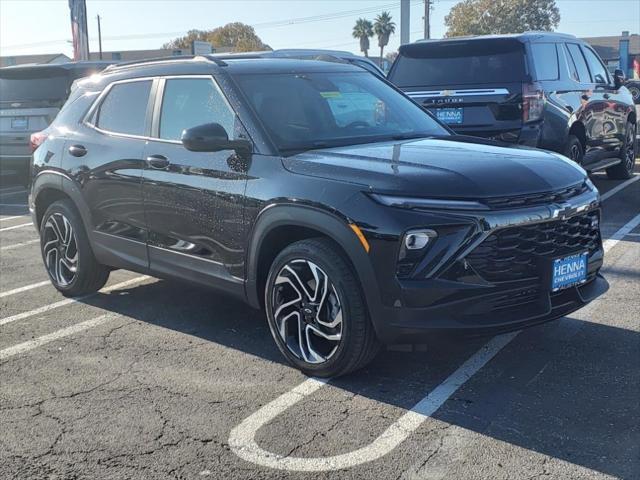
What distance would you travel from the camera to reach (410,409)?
4.00 metres

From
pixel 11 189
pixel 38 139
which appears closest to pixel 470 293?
pixel 38 139

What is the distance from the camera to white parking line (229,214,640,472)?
11.4 ft

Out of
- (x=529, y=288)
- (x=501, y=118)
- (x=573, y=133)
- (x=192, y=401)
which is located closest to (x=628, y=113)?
(x=573, y=133)

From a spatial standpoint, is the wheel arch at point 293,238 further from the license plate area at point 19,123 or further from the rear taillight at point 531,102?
the license plate area at point 19,123

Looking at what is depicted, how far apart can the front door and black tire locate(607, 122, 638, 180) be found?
25.2 feet

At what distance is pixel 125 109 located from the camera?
576 centimetres

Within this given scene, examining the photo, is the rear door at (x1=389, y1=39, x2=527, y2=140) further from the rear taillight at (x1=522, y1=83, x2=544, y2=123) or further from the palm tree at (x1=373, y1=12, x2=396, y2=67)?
the palm tree at (x1=373, y1=12, x2=396, y2=67)

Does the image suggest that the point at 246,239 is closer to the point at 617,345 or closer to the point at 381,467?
the point at 381,467

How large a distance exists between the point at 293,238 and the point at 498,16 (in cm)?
7714

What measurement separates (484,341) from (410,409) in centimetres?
112

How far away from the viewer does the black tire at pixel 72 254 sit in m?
6.12

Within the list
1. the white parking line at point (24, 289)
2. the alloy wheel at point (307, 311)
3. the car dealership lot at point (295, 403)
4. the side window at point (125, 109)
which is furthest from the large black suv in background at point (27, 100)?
the alloy wheel at point (307, 311)

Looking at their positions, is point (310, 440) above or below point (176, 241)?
below

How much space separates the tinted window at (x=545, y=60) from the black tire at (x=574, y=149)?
746mm
